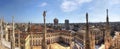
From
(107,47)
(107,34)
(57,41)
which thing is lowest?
(57,41)

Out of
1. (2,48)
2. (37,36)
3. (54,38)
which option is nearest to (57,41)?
(54,38)

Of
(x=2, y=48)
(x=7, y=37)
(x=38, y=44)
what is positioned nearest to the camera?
(x=2, y=48)

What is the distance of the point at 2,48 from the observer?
2244cm

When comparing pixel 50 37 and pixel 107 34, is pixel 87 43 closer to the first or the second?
pixel 107 34

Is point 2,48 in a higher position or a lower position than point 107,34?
lower

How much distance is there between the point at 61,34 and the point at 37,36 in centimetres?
1061

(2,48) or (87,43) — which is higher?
(87,43)

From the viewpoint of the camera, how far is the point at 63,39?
5638 centimetres

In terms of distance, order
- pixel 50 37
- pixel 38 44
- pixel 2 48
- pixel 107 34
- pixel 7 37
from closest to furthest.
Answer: pixel 107 34
pixel 2 48
pixel 7 37
pixel 38 44
pixel 50 37

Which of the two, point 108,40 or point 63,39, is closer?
point 108,40

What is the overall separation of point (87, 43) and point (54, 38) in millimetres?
46669

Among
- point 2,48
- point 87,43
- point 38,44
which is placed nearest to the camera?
point 87,43

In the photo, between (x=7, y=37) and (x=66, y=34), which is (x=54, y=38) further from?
(x=7, y=37)

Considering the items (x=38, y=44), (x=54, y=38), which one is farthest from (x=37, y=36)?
(x=54, y=38)
